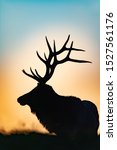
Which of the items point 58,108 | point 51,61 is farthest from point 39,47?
point 58,108

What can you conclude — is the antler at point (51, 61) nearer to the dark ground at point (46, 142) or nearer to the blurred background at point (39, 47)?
the blurred background at point (39, 47)

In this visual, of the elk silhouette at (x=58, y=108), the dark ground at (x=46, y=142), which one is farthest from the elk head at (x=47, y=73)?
the dark ground at (x=46, y=142)

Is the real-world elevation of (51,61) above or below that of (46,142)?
above

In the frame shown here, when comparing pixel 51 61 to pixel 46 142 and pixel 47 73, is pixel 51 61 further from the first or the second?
pixel 46 142

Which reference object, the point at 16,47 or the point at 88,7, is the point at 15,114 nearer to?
the point at 16,47

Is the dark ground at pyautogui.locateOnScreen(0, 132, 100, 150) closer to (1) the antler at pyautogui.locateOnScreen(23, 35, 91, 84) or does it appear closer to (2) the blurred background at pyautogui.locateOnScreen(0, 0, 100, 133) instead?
(2) the blurred background at pyautogui.locateOnScreen(0, 0, 100, 133)

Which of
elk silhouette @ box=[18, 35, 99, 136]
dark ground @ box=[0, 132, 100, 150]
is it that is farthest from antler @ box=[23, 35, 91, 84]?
dark ground @ box=[0, 132, 100, 150]

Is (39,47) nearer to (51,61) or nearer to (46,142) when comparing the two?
(51,61)

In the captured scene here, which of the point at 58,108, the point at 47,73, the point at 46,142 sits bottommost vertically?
the point at 46,142
